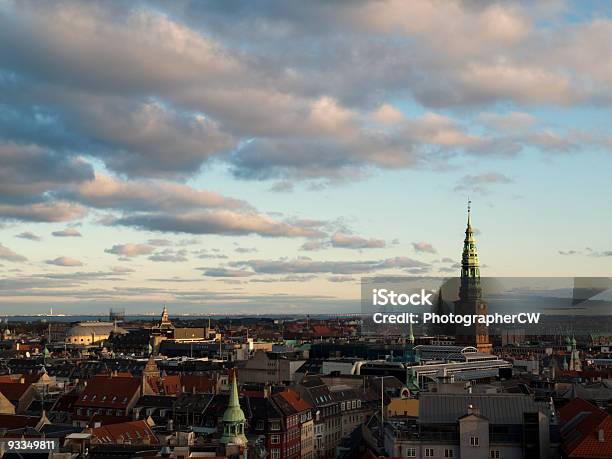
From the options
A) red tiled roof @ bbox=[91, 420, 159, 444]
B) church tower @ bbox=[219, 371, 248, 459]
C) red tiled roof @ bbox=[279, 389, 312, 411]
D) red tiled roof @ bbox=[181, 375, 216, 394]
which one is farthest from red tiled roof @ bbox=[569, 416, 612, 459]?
red tiled roof @ bbox=[181, 375, 216, 394]

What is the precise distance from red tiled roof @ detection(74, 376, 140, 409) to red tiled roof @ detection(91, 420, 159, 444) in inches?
1321

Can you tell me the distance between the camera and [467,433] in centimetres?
7481

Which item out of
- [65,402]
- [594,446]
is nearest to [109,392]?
[65,402]

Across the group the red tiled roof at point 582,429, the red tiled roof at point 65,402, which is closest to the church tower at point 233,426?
the red tiled roof at point 582,429

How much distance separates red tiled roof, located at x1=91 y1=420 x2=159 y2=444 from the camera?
90938 millimetres

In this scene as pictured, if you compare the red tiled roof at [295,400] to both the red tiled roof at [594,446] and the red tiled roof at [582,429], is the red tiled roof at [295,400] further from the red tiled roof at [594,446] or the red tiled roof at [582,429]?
the red tiled roof at [594,446]

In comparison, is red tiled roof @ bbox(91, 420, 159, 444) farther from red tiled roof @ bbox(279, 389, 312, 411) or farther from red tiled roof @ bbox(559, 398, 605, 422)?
red tiled roof @ bbox(559, 398, 605, 422)

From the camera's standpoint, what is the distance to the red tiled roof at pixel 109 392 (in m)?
130

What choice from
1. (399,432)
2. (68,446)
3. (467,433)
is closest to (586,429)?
(467,433)

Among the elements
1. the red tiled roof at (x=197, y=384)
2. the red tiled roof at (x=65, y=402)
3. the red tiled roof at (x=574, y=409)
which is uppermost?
the red tiled roof at (x=574, y=409)

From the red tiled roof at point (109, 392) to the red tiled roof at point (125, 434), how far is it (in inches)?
1321

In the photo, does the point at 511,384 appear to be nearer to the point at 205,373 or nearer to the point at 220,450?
the point at 205,373

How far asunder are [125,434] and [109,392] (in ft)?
130

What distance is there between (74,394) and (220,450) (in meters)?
61.3
